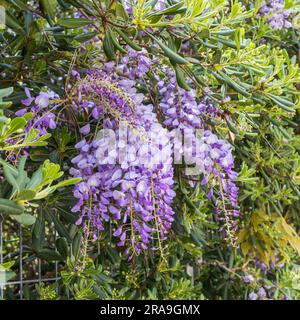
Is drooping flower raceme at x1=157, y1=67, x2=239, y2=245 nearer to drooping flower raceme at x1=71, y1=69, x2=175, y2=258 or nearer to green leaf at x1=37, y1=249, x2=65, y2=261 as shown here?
drooping flower raceme at x1=71, y1=69, x2=175, y2=258

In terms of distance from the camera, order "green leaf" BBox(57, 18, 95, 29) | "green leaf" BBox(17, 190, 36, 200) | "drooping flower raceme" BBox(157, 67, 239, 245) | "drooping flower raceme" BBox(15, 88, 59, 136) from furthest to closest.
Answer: "drooping flower raceme" BBox(157, 67, 239, 245)
"drooping flower raceme" BBox(15, 88, 59, 136)
"green leaf" BBox(57, 18, 95, 29)
"green leaf" BBox(17, 190, 36, 200)

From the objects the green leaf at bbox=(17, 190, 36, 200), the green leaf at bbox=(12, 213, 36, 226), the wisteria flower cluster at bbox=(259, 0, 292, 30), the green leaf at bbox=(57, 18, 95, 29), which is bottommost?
the green leaf at bbox=(12, 213, 36, 226)

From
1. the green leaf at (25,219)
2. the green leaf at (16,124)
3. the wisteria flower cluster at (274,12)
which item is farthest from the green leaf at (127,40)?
the wisteria flower cluster at (274,12)

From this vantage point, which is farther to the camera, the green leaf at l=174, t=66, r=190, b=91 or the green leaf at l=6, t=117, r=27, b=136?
the green leaf at l=174, t=66, r=190, b=91

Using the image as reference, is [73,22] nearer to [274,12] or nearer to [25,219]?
[25,219]

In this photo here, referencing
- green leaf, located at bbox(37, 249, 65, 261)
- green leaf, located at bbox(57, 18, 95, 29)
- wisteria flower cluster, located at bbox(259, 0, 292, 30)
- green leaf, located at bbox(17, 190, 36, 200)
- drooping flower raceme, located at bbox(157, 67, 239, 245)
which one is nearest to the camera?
green leaf, located at bbox(17, 190, 36, 200)

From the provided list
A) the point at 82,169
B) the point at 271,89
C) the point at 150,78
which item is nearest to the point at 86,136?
the point at 82,169

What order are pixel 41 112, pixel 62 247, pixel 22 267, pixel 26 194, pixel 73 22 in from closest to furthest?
pixel 26 194, pixel 73 22, pixel 41 112, pixel 62 247, pixel 22 267

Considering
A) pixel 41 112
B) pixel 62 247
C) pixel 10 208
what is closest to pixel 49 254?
pixel 62 247

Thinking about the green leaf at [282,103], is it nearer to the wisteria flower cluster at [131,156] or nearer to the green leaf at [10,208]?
the wisteria flower cluster at [131,156]

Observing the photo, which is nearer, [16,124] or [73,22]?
[16,124]

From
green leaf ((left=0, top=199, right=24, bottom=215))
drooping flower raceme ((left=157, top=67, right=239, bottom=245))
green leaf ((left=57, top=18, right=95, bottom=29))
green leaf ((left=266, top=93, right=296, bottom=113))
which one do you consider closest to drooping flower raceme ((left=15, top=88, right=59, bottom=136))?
green leaf ((left=57, top=18, right=95, bottom=29))

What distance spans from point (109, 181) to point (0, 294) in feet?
1.72

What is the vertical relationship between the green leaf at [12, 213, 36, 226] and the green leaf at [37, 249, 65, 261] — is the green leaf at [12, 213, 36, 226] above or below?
below
